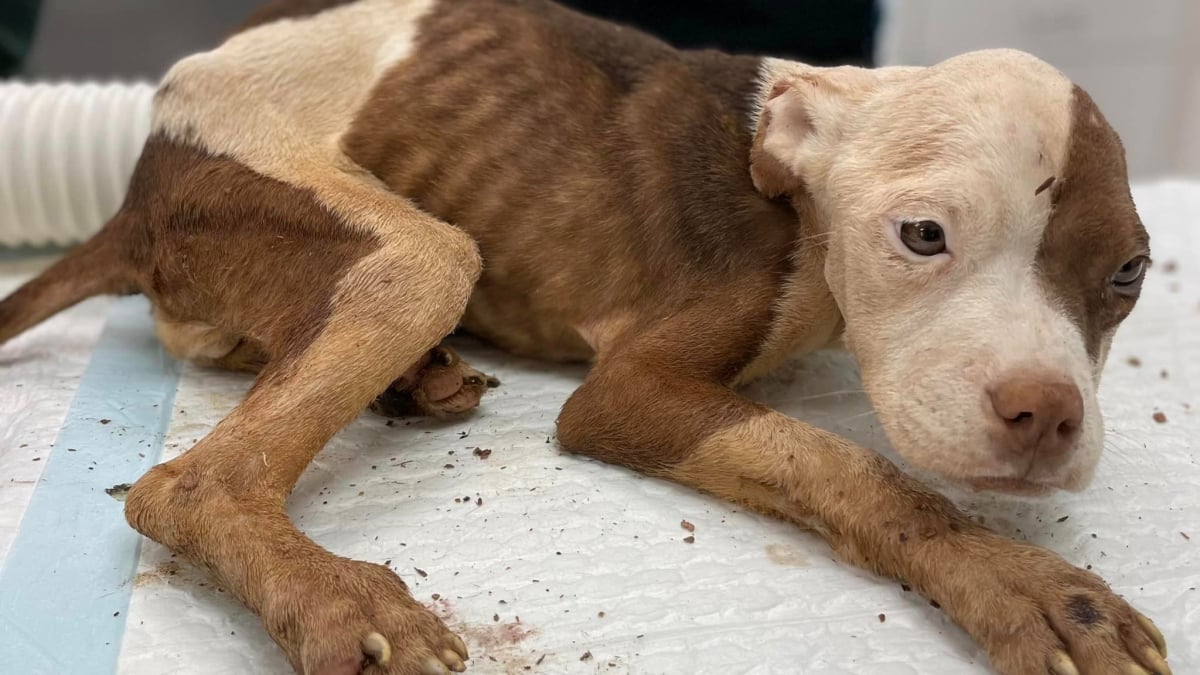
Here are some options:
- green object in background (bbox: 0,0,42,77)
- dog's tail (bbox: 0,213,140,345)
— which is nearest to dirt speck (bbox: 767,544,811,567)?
dog's tail (bbox: 0,213,140,345)

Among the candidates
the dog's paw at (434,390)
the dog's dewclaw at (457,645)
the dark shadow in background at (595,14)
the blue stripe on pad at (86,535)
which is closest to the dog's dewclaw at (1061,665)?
the dog's dewclaw at (457,645)

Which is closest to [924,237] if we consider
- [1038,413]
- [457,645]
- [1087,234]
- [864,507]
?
[1087,234]

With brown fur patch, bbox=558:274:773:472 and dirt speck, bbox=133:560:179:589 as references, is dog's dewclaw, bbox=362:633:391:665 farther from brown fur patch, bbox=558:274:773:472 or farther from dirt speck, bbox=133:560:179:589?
brown fur patch, bbox=558:274:773:472

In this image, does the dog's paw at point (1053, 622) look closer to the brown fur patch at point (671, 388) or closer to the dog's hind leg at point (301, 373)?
the brown fur patch at point (671, 388)

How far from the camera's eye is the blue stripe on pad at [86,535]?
145cm

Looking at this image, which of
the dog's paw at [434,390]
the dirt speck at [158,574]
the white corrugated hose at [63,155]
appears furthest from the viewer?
the white corrugated hose at [63,155]

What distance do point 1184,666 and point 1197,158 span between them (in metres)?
4.43

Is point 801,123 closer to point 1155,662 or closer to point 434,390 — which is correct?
point 434,390

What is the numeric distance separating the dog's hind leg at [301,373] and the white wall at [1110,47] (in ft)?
12.5

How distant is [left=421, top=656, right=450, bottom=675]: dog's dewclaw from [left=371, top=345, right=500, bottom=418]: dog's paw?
0.79 meters

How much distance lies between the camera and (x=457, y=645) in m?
1.40

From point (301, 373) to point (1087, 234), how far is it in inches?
52.9

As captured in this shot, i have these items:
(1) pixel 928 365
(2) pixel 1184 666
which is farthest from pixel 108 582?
(2) pixel 1184 666

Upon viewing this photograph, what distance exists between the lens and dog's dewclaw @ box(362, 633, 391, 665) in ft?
4.48
